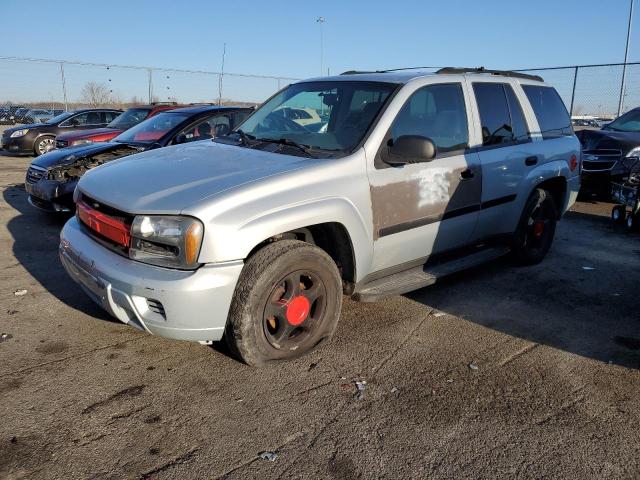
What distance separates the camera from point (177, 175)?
3.25 m

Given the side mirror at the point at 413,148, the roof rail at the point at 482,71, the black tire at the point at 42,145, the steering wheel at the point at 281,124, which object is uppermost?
the roof rail at the point at 482,71

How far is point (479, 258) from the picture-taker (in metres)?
4.60

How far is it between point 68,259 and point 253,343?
1.44 metres

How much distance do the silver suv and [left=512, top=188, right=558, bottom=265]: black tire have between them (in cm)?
12

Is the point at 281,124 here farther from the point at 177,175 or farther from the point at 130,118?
the point at 130,118

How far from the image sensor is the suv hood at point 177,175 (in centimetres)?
295

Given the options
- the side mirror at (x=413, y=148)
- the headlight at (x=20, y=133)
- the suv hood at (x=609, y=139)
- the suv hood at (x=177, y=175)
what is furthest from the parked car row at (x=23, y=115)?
the side mirror at (x=413, y=148)

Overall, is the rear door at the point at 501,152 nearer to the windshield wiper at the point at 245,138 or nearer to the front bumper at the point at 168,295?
the windshield wiper at the point at 245,138

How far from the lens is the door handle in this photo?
13.5ft

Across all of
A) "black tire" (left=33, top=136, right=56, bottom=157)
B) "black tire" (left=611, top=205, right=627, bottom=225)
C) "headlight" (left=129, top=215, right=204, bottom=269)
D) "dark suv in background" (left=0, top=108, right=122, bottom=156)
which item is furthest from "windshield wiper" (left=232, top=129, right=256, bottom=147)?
"black tire" (left=33, top=136, right=56, bottom=157)

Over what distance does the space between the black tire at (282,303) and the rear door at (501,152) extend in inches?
70.5

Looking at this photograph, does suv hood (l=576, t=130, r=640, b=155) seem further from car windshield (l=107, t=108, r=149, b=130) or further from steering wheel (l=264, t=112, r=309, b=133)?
car windshield (l=107, t=108, r=149, b=130)

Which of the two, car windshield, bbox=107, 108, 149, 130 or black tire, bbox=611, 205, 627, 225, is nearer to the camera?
black tire, bbox=611, 205, 627, 225

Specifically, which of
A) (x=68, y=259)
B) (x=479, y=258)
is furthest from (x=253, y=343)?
(x=479, y=258)
